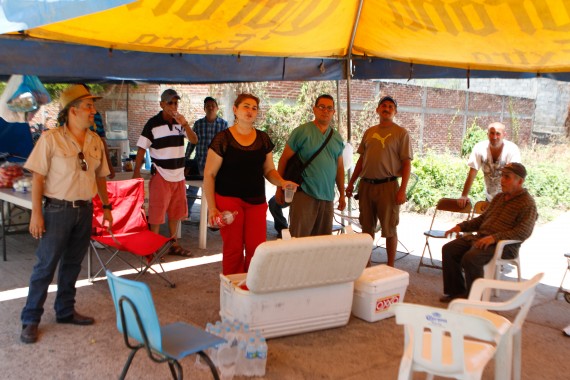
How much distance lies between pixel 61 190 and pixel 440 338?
104 inches

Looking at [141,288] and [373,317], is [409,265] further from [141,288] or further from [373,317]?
[141,288]

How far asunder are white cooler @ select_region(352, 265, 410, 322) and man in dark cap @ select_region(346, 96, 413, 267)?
1.10 m

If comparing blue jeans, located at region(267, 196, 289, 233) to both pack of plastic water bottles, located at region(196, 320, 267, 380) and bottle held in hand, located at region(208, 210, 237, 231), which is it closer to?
bottle held in hand, located at region(208, 210, 237, 231)

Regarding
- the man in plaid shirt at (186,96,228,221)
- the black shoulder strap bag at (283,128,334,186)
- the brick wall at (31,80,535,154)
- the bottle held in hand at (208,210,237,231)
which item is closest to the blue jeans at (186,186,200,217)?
the man in plaid shirt at (186,96,228,221)

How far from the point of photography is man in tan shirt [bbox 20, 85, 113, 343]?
3.83 metres

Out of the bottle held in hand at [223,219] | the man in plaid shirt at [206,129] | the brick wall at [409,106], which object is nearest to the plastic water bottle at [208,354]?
the bottle held in hand at [223,219]

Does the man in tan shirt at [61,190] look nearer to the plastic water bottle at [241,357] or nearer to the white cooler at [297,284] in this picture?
the white cooler at [297,284]

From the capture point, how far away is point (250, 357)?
3.56 m

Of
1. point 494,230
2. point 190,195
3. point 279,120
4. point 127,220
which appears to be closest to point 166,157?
point 127,220

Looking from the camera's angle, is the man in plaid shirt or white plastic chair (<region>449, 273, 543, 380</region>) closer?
white plastic chair (<region>449, 273, 543, 380</region>)

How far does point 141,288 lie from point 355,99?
41.3 feet

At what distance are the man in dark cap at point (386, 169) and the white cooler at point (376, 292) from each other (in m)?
1.10

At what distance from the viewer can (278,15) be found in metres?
4.70

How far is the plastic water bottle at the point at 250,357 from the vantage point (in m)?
3.55
